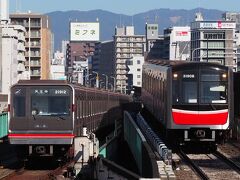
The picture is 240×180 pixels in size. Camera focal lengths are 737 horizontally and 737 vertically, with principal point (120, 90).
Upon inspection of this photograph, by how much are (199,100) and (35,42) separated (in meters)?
107

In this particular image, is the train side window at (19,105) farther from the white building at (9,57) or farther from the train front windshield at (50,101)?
the white building at (9,57)

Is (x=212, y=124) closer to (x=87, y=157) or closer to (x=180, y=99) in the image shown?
(x=180, y=99)

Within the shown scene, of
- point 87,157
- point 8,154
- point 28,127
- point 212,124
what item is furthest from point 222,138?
point 8,154

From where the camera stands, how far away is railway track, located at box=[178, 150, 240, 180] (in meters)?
17.8

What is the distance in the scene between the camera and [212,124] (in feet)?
75.7

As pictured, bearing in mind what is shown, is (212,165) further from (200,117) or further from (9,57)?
(9,57)

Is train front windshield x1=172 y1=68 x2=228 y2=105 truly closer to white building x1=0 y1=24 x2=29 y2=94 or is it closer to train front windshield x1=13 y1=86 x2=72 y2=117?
train front windshield x1=13 y1=86 x2=72 y2=117

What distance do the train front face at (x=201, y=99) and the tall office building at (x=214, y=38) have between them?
5369 inches

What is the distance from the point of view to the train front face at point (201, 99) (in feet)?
75.6

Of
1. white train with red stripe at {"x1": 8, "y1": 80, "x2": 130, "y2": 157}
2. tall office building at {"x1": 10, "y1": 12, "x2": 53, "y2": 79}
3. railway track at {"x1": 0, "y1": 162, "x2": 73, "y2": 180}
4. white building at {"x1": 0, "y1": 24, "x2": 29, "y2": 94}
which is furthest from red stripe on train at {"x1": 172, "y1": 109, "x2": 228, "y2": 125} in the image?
tall office building at {"x1": 10, "y1": 12, "x2": 53, "y2": 79}

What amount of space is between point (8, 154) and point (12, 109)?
30.4 ft

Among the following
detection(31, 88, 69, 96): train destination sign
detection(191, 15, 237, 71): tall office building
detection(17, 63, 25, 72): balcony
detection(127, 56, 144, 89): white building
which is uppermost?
detection(191, 15, 237, 71): tall office building

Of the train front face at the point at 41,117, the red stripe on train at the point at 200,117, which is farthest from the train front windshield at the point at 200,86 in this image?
the train front face at the point at 41,117

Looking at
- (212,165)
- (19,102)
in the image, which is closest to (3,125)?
(19,102)
